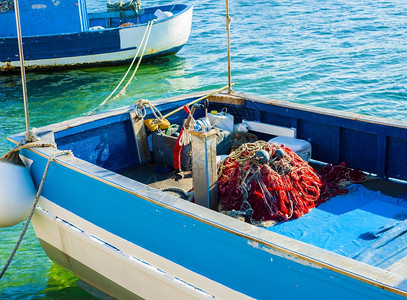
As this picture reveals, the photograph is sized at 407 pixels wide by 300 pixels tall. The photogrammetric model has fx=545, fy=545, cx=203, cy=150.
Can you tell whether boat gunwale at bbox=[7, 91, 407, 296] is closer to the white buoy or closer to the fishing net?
the white buoy

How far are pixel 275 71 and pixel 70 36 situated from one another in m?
5.89

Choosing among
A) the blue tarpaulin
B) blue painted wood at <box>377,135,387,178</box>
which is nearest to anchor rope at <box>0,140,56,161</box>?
the blue tarpaulin

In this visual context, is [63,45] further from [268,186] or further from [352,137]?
[268,186]

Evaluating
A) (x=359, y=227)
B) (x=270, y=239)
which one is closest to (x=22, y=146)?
(x=270, y=239)

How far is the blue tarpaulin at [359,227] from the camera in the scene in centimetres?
441

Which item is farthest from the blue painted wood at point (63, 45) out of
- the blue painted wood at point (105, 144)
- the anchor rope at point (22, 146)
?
the anchor rope at point (22, 146)

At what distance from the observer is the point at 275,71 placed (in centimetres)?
1559

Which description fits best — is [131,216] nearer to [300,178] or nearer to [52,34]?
[300,178]

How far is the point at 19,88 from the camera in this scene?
1519 centimetres

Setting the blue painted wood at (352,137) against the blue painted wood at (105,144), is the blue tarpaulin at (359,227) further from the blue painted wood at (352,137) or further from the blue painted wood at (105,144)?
the blue painted wood at (105,144)

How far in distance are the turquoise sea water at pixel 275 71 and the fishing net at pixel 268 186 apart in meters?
3.34

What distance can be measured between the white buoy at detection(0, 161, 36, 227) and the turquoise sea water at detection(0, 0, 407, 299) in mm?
1875

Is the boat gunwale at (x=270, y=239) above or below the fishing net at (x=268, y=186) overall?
above

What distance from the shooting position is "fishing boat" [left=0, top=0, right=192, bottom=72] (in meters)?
15.3
